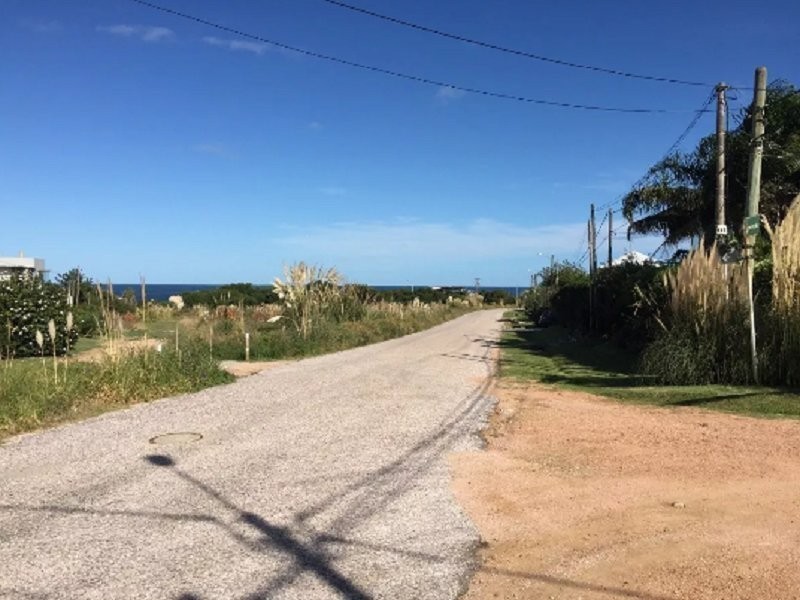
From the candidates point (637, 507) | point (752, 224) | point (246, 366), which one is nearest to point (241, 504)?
point (637, 507)

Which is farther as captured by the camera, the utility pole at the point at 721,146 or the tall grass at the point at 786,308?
the utility pole at the point at 721,146

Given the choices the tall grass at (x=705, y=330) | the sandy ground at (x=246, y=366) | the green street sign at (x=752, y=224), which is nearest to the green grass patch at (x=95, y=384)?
the sandy ground at (x=246, y=366)

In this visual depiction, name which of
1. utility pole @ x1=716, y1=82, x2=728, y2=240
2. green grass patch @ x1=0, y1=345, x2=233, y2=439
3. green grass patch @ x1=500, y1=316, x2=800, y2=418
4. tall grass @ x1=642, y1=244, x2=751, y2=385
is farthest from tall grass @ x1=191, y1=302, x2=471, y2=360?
utility pole @ x1=716, y1=82, x2=728, y2=240

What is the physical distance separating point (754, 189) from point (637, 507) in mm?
8361

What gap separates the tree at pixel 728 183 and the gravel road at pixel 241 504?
1430 cm

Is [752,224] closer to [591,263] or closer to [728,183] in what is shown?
[728,183]

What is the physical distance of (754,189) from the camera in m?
12.1

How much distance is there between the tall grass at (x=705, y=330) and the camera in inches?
483

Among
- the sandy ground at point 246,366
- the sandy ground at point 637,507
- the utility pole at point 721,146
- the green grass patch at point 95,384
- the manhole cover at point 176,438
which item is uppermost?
the utility pole at point 721,146

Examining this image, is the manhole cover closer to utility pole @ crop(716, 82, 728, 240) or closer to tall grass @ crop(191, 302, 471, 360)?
tall grass @ crop(191, 302, 471, 360)

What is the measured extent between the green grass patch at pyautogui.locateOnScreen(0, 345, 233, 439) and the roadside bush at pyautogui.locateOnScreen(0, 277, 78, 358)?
17.9ft

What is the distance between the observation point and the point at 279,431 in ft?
30.3

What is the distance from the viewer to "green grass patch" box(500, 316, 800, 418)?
10.3 metres

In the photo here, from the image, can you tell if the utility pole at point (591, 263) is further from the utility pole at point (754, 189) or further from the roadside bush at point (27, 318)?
the roadside bush at point (27, 318)
